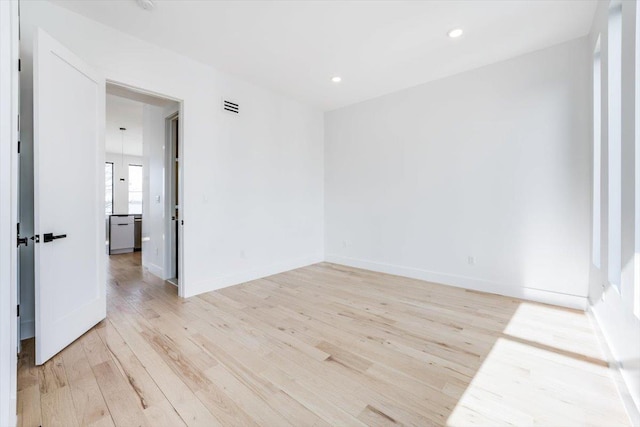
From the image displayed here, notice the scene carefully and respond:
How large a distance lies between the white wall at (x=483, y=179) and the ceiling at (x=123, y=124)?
4109 millimetres

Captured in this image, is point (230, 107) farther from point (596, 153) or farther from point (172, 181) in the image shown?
point (596, 153)

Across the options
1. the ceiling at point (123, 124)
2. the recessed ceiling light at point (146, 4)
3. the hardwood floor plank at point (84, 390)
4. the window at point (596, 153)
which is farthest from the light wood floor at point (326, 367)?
the ceiling at point (123, 124)

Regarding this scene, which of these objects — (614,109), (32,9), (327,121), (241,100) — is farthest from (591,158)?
(32,9)

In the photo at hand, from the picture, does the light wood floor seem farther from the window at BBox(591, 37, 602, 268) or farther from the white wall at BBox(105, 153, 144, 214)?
the white wall at BBox(105, 153, 144, 214)

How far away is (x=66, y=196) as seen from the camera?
225 cm

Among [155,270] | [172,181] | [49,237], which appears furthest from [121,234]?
[49,237]

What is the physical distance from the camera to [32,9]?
2281 mm

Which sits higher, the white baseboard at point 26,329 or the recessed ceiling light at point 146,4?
the recessed ceiling light at point 146,4

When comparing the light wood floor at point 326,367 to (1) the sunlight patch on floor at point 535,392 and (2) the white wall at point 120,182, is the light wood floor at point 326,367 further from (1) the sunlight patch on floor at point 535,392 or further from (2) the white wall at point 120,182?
(2) the white wall at point 120,182

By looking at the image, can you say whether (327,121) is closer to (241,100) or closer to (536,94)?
(241,100)

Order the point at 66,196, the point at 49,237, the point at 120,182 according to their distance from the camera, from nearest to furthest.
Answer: the point at 49,237 → the point at 66,196 → the point at 120,182

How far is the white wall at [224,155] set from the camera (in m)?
2.64

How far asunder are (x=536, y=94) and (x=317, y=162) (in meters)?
3.34

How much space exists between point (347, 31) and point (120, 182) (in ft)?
30.9
